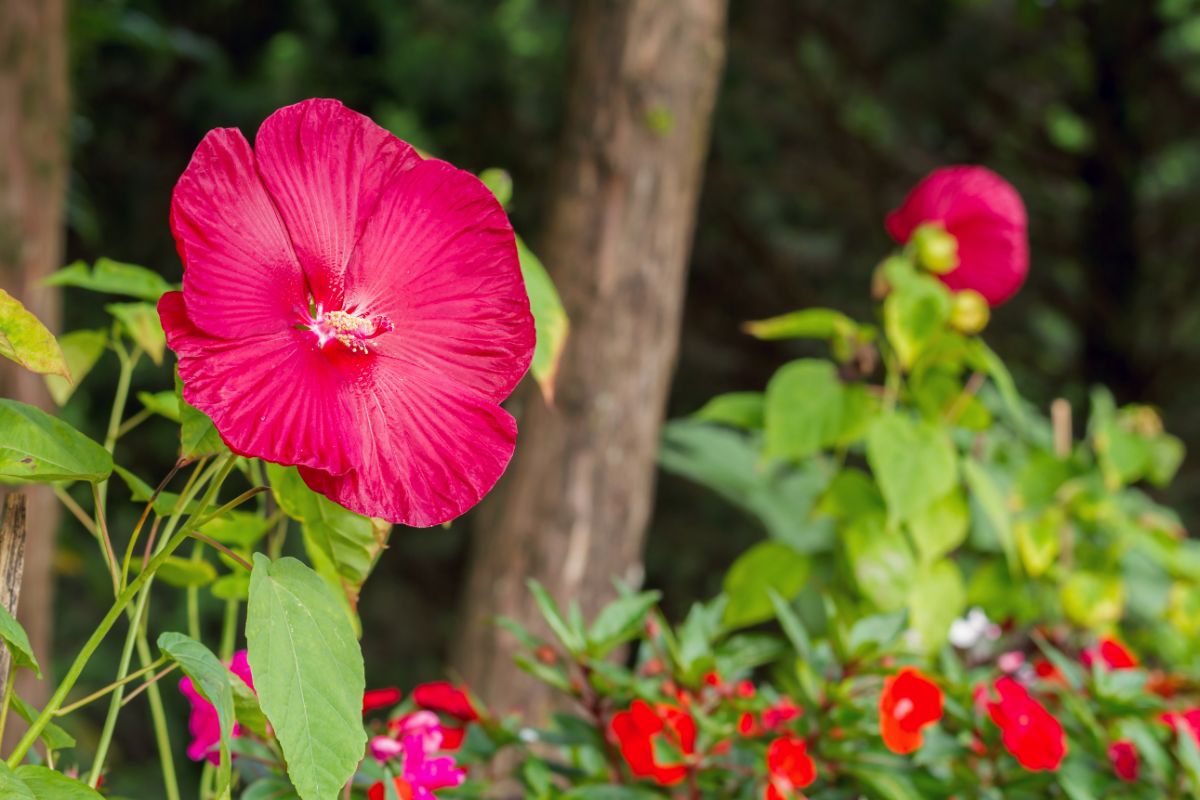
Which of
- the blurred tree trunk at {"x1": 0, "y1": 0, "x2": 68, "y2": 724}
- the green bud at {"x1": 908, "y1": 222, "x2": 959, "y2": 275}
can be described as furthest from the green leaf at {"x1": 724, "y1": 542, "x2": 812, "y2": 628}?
the blurred tree trunk at {"x1": 0, "y1": 0, "x2": 68, "y2": 724}

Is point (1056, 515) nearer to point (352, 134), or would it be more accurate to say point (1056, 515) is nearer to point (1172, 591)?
point (1172, 591)

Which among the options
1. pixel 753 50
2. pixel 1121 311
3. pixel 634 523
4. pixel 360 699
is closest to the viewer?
pixel 360 699

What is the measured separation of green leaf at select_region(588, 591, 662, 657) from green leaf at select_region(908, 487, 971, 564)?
493 millimetres

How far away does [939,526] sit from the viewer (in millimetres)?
1250

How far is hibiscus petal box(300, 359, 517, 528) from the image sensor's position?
502 millimetres

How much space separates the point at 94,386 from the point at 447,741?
2.58m

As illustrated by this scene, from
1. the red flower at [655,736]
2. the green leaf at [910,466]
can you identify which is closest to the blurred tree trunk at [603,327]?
the green leaf at [910,466]

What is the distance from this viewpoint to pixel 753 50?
2990 millimetres

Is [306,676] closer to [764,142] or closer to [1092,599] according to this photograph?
[1092,599]

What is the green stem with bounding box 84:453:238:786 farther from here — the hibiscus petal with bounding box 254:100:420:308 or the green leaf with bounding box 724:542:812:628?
the green leaf with bounding box 724:542:812:628

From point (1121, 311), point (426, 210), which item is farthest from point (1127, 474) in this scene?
point (1121, 311)

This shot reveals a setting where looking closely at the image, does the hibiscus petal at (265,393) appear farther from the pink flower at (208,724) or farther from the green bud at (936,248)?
the green bud at (936,248)

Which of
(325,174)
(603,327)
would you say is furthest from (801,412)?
(325,174)

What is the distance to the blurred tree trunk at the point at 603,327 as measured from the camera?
175cm
